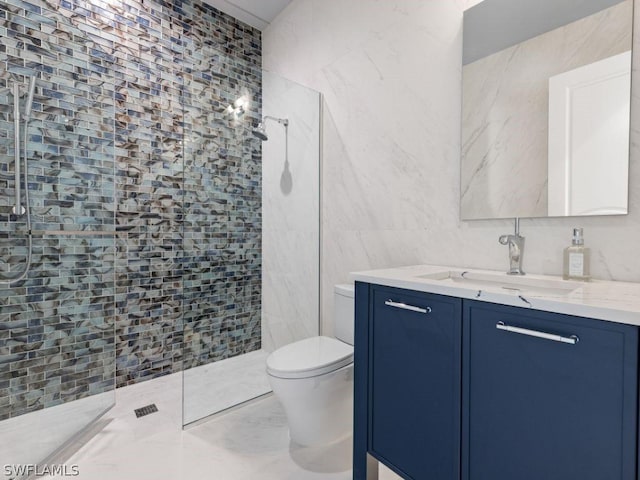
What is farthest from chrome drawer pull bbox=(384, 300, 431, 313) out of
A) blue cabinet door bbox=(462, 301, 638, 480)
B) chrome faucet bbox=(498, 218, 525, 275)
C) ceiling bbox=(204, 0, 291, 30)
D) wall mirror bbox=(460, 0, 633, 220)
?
ceiling bbox=(204, 0, 291, 30)

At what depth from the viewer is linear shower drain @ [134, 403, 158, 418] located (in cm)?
199

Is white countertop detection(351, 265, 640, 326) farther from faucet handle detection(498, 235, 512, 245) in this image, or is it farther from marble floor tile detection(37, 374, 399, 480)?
marble floor tile detection(37, 374, 399, 480)

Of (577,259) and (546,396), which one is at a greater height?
(577,259)

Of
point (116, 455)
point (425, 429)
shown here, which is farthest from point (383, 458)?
point (116, 455)

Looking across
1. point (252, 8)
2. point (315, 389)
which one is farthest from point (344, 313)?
point (252, 8)

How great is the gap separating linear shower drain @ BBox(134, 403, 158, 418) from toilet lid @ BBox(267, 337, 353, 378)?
892 millimetres

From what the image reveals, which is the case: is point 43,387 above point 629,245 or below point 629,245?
below

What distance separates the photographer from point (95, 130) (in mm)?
1814

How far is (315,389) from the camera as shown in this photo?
1.58 metres

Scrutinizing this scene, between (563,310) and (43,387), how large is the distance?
6.86 feet

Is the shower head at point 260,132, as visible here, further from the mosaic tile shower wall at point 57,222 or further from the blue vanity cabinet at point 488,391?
the blue vanity cabinet at point 488,391

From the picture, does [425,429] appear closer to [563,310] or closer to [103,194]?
[563,310]

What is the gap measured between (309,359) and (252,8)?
2.59 m

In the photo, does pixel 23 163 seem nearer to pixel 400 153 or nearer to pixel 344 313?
pixel 344 313
